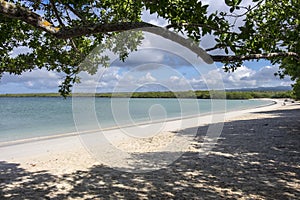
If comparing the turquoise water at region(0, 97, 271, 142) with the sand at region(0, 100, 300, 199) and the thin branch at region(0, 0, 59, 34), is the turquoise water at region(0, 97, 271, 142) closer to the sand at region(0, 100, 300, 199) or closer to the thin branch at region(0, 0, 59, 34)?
the sand at region(0, 100, 300, 199)

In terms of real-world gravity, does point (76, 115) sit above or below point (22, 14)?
below

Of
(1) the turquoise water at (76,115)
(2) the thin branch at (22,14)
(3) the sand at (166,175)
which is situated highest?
(2) the thin branch at (22,14)

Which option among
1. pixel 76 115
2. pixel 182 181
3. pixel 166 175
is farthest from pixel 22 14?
pixel 76 115

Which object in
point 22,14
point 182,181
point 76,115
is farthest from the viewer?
point 76,115

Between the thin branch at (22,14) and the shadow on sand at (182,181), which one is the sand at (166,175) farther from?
the thin branch at (22,14)

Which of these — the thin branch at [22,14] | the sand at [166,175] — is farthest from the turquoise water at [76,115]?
the thin branch at [22,14]

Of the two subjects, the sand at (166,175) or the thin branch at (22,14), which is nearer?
the thin branch at (22,14)

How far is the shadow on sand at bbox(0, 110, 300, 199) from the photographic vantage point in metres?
6.11

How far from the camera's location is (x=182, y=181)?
23.0ft

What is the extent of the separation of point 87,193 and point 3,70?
12.4 ft

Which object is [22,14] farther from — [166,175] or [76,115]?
[76,115]

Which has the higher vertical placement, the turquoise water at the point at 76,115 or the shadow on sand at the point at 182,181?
the shadow on sand at the point at 182,181

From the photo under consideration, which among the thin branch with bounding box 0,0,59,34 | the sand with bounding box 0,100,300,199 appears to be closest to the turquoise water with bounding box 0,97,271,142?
the sand with bounding box 0,100,300,199

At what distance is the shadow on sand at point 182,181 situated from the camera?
6113mm
